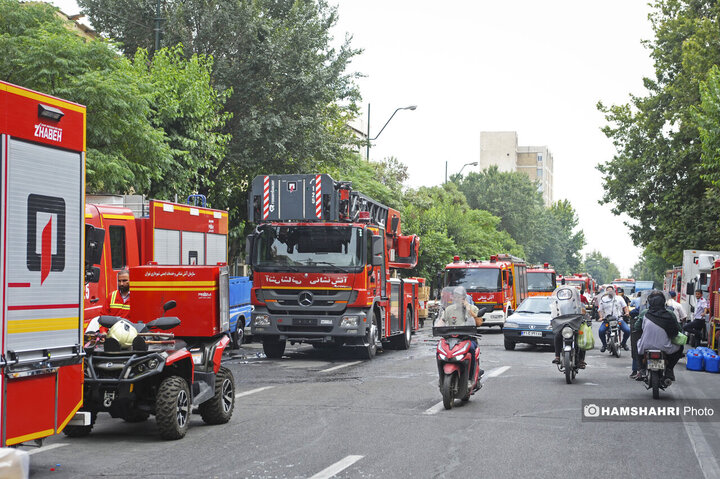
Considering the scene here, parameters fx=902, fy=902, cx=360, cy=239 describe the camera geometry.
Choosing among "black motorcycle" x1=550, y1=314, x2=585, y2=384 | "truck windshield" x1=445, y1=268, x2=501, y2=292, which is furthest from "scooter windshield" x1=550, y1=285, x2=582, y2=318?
"truck windshield" x1=445, y1=268, x2=501, y2=292

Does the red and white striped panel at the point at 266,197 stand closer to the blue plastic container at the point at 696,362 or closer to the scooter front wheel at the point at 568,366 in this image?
the scooter front wheel at the point at 568,366

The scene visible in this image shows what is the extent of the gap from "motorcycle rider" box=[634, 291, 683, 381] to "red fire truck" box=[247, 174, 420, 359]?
737 centimetres

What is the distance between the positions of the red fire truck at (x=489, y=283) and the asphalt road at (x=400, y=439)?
18726 mm

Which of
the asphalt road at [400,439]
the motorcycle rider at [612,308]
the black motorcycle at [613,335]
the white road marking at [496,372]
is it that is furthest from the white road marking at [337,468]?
Result: the motorcycle rider at [612,308]

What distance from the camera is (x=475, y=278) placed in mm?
34562

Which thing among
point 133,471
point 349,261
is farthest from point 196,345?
point 349,261

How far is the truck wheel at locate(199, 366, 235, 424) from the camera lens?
33.9ft

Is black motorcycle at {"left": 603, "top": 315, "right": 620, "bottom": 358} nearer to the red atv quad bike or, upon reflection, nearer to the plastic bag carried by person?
the plastic bag carried by person

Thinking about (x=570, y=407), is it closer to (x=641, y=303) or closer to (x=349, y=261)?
(x=641, y=303)

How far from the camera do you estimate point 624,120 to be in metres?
43.9

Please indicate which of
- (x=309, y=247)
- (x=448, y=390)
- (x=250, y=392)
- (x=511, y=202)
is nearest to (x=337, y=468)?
(x=448, y=390)

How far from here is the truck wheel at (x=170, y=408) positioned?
9.10 metres

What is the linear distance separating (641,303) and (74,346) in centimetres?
1210

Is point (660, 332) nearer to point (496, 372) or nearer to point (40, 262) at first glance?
point (496, 372)
